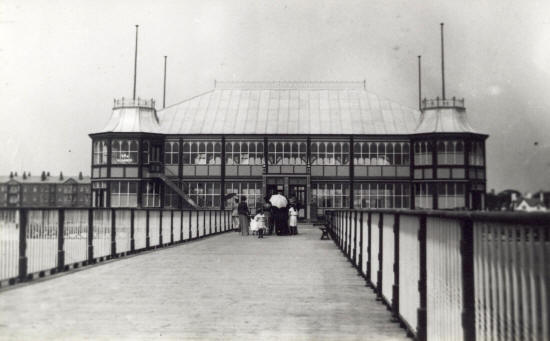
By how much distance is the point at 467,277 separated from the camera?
422 centimetres

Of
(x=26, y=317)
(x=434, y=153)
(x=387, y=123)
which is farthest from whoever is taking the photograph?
(x=387, y=123)

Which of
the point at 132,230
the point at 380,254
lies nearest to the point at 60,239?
the point at 132,230

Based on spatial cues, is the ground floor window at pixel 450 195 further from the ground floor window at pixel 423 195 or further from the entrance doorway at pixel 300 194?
the entrance doorway at pixel 300 194

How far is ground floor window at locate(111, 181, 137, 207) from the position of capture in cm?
5016

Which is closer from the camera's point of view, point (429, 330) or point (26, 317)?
point (429, 330)

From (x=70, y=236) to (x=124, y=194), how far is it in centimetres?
3893

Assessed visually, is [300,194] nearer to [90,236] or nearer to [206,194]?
[206,194]

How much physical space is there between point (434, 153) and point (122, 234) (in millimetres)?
37248

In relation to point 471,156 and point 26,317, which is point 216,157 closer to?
point 471,156

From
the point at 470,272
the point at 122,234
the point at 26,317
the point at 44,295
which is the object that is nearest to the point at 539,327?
the point at 470,272

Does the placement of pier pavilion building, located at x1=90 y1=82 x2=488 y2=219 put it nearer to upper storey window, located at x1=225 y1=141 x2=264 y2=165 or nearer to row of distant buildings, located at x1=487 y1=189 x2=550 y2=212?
upper storey window, located at x1=225 y1=141 x2=264 y2=165

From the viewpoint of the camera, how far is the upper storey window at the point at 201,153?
51438 millimetres

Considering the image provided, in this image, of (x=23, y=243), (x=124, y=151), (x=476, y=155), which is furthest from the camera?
(x=124, y=151)

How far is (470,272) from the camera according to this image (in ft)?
13.8
